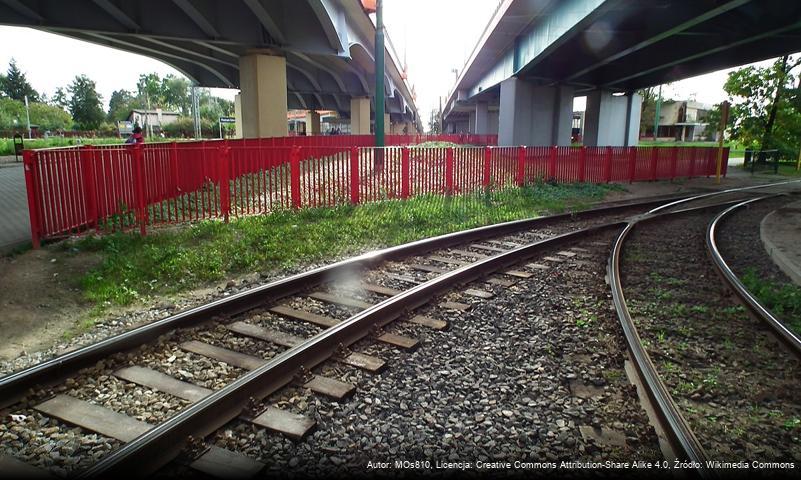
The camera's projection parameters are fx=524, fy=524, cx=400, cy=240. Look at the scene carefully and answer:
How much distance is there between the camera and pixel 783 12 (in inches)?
622

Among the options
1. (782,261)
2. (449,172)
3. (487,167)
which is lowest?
(782,261)

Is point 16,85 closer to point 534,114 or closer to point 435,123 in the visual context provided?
point 435,123

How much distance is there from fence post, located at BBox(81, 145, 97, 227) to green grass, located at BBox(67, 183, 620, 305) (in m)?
0.60

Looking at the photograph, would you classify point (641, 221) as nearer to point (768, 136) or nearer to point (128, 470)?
point (128, 470)

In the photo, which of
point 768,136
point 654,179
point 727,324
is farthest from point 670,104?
point 727,324

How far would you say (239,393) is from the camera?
11.5 feet

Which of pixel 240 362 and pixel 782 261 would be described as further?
pixel 782 261

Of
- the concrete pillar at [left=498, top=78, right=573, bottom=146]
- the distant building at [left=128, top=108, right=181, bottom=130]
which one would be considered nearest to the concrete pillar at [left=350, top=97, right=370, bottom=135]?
the concrete pillar at [left=498, top=78, right=573, bottom=146]

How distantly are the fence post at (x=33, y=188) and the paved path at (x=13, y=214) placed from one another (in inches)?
23.2

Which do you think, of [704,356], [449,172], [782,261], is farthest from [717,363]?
[449,172]

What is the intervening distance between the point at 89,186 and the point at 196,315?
16.2 feet

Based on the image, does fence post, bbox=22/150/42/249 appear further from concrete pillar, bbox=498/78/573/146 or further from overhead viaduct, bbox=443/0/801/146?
concrete pillar, bbox=498/78/573/146

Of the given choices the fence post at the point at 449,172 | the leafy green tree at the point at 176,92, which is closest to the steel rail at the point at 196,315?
the fence post at the point at 449,172

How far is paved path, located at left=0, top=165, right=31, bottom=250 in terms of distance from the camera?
8695 mm
